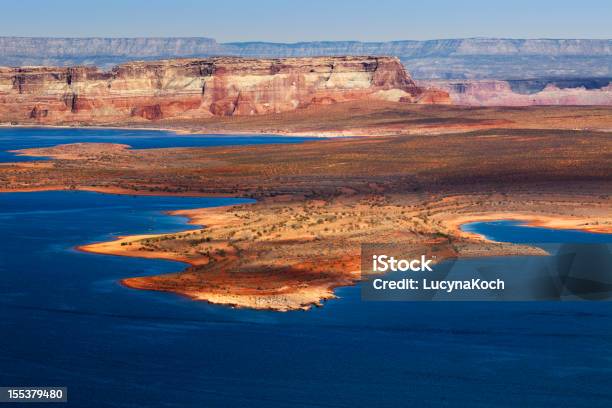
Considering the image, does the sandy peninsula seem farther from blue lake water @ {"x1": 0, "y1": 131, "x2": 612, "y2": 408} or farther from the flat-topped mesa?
the flat-topped mesa

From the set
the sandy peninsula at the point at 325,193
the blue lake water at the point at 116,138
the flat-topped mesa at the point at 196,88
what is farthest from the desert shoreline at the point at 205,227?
the flat-topped mesa at the point at 196,88

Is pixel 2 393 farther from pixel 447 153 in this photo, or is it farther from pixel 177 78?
pixel 177 78

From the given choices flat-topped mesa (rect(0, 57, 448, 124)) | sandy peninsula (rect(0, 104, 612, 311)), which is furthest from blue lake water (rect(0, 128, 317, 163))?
sandy peninsula (rect(0, 104, 612, 311))

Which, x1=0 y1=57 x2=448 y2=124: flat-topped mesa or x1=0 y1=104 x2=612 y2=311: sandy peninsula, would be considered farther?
x1=0 y1=57 x2=448 y2=124: flat-topped mesa

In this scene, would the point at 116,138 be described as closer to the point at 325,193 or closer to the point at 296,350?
the point at 325,193

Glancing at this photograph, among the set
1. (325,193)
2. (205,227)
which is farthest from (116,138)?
(205,227)

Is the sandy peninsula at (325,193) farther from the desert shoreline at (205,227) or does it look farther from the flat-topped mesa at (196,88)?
the flat-topped mesa at (196,88)
